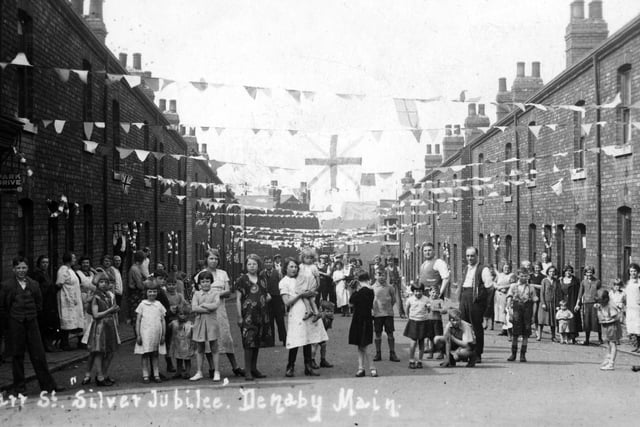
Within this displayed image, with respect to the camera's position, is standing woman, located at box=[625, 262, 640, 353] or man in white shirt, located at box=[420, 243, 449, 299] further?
standing woman, located at box=[625, 262, 640, 353]

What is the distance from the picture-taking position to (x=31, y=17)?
596 inches

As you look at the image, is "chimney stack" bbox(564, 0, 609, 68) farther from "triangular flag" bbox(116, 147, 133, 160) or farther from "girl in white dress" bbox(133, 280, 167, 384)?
"girl in white dress" bbox(133, 280, 167, 384)

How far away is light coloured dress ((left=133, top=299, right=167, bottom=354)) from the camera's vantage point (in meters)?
10.9

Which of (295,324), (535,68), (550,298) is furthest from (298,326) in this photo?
(535,68)

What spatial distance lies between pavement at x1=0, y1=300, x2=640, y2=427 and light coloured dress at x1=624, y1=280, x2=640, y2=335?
1.83 metres

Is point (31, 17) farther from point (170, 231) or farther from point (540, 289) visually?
point (170, 231)

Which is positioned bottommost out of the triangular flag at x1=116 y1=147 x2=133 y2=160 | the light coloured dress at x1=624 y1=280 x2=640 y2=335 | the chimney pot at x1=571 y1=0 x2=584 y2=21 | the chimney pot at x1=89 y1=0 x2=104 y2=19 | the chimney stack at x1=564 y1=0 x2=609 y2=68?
the light coloured dress at x1=624 y1=280 x2=640 y2=335

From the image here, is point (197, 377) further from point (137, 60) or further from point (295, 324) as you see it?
point (137, 60)

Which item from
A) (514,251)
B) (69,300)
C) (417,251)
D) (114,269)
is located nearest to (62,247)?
(114,269)

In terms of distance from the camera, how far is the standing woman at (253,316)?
11.1 m

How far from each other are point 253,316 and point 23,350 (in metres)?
3.06

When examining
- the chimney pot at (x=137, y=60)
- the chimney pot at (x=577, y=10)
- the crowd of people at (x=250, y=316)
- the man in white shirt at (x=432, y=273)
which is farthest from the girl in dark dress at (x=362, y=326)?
the chimney pot at (x=137, y=60)

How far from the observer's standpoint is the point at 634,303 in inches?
583

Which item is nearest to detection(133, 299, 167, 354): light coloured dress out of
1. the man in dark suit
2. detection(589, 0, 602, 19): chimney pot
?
the man in dark suit
